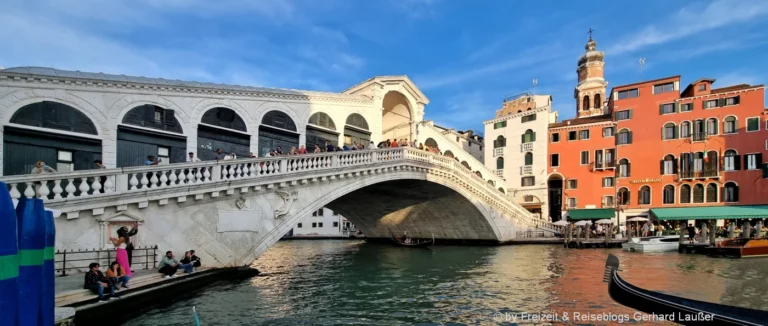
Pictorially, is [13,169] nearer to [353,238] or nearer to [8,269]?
[8,269]

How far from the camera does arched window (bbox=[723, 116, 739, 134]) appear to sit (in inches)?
1098

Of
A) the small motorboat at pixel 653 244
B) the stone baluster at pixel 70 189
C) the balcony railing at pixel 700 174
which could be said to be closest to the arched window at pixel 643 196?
the balcony railing at pixel 700 174

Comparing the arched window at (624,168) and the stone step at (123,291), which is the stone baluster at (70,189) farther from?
the arched window at (624,168)

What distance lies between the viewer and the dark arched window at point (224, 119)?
1590cm

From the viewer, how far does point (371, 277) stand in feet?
48.9

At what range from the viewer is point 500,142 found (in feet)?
120

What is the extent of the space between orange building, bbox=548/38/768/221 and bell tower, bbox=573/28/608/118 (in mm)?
11894

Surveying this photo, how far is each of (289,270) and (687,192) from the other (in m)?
25.9

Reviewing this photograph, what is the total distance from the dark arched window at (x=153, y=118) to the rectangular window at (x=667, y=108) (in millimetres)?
29265

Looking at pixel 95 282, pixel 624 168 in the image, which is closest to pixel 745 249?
pixel 624 168

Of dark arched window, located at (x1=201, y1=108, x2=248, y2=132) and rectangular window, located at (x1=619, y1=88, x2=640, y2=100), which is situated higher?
rectangular window, located at (x1=619, y1=88, x2=640, y2=100)

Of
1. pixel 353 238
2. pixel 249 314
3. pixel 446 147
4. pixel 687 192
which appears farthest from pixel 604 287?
pixel 353 238

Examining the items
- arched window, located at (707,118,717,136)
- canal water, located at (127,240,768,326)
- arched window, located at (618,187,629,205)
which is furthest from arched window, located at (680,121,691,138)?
canal water, located at (127,240,768,326)

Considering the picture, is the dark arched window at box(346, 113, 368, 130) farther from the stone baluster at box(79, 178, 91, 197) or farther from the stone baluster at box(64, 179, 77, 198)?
the stone baluster at box(64, 179, 77, 198)
